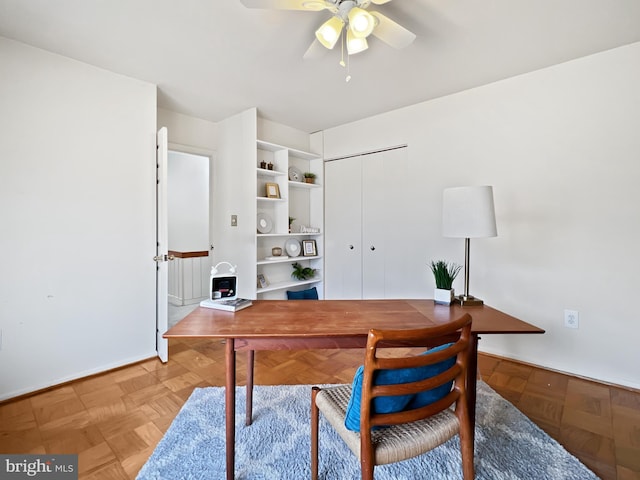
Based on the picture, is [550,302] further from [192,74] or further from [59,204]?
[59,204]

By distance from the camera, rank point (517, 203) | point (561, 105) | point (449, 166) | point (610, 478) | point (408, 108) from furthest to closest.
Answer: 1. point (408, 108)
2. point (449, 166)
3. point (517, 203)
4. point (561, 105)
5. point (610, 478)

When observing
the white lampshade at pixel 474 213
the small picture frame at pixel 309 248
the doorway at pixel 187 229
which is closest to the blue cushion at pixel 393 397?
the white lampshade at pixel 474 213

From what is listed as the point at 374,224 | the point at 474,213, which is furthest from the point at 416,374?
the point at 374,224

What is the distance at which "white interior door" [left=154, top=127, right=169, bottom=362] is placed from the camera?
2.52 metres

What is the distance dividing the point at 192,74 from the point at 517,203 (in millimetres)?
2924

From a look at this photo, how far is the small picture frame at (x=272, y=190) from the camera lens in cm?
339

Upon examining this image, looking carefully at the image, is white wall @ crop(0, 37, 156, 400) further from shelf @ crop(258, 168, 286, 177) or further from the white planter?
the white planter

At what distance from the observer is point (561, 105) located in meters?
2.27

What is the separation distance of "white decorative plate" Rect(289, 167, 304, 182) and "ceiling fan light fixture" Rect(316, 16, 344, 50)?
6.84ft

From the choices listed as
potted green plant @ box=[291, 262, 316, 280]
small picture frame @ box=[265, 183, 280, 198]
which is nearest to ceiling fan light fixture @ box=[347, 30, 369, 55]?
small picture frame @ box=[265, 183, 280, 198]

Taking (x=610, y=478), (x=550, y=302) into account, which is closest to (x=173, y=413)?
(x=610, y=478)

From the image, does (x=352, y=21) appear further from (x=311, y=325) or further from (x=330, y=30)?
(x=311, y=325)

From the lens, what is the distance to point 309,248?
3.85 m

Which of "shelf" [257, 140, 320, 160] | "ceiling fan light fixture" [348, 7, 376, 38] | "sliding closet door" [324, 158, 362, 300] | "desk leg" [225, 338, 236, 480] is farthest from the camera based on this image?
"sliding closet door" [324, 158, 362, 300]
